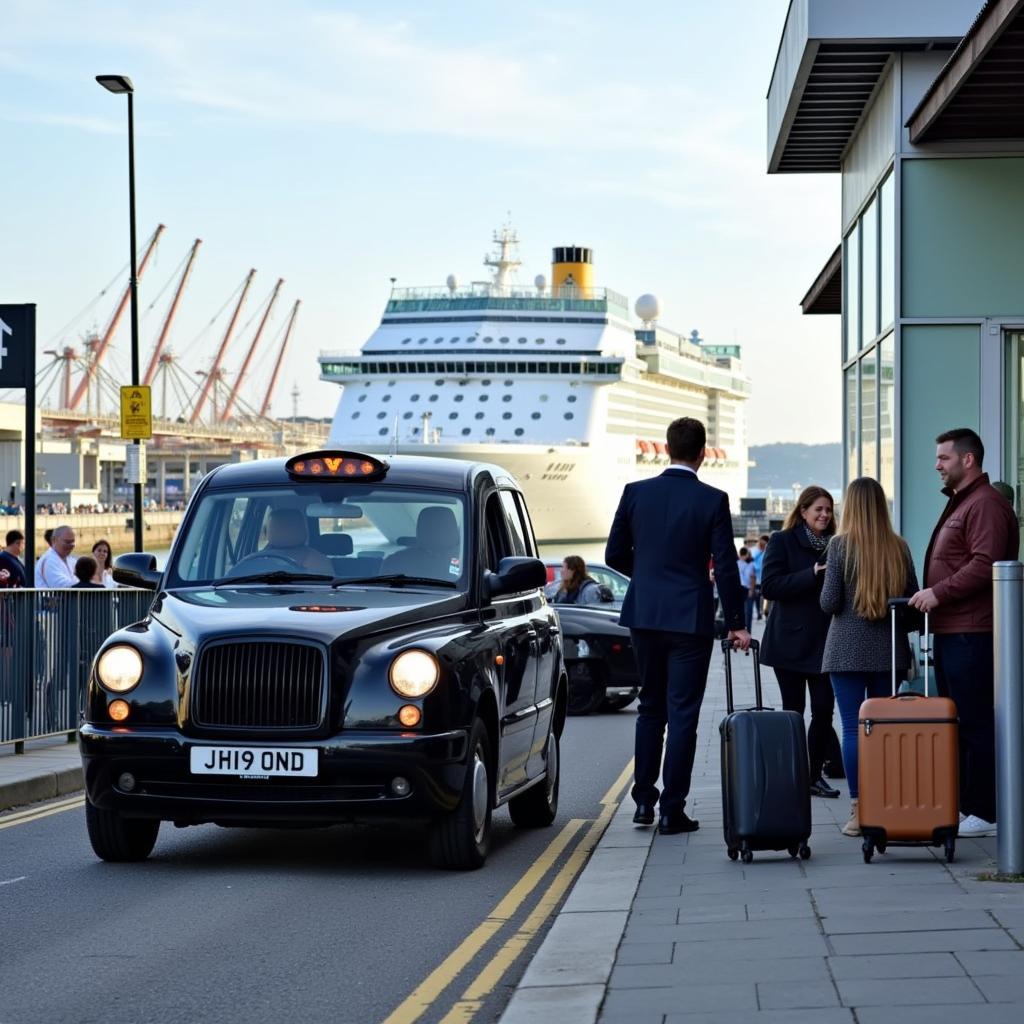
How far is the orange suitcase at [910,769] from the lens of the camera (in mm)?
7555

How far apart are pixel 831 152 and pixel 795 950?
40.7 feet

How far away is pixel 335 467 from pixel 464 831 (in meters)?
2.07

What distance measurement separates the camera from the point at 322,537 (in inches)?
363

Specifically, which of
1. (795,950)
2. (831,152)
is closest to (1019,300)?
(831,152)

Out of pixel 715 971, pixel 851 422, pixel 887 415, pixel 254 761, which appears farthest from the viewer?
pixel 851 422

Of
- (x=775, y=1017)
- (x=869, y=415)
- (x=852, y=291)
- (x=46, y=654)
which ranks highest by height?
(x=852, y=291)

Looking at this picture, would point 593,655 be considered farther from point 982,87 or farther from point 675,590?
point 675,590

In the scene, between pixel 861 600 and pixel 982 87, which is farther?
pixel 982 87

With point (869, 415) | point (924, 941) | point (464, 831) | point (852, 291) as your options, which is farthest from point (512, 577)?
point (852, 291)

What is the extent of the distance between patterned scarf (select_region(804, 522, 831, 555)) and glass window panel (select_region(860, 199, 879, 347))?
4.73m

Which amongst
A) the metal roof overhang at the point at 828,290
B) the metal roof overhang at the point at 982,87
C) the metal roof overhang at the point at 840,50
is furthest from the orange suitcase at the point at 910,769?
the metal roof overhang at the point at 828,290

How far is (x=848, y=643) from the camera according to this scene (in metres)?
8.87

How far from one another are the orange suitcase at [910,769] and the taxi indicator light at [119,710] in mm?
3116

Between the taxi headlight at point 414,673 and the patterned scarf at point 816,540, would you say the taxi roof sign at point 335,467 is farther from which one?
the patterned scarf at point 816,540
